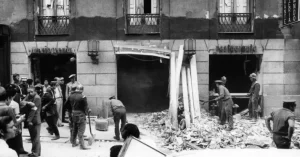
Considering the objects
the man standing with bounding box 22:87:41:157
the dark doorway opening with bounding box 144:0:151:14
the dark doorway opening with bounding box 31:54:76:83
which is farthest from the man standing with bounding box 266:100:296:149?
the dark doorway opening with bounding box 31:54:76:83

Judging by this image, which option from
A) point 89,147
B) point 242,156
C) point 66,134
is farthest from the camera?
point 66,134

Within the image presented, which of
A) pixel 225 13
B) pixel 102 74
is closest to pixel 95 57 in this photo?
pixel 102 74

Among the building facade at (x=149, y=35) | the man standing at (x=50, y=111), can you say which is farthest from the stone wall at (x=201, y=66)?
the man standing at (x=50, y=111)

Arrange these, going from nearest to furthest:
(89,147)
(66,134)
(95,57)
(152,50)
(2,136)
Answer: (2,136) → (89,147) → (66,134) → (152,50) → (95,57)

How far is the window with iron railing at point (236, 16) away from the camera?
13719 mm

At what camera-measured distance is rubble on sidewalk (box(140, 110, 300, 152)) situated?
9570 millimetres

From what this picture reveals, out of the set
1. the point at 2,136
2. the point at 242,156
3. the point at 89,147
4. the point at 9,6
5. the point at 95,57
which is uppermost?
the point at 9,6

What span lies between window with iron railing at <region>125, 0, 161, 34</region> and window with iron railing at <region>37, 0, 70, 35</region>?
2.56 metres

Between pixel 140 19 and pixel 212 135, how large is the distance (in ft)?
19.7

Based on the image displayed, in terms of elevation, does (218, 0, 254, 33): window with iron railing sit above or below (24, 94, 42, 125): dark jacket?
above

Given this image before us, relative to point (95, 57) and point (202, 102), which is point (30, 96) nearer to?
point (95, 57)

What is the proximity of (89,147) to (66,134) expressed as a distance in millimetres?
1633

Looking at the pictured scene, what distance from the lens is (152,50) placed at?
12.5 meters

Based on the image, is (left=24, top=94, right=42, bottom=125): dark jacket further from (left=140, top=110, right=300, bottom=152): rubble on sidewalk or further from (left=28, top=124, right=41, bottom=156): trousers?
(left=140, top=110, right=300, bottom=152): rubble on sidewalk
